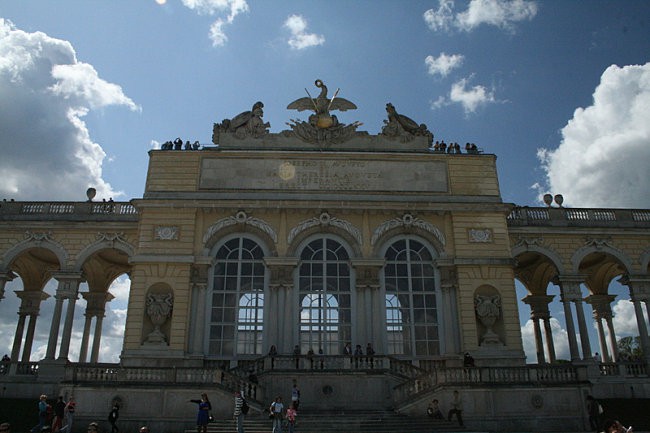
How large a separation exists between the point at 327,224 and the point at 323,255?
1.38 m

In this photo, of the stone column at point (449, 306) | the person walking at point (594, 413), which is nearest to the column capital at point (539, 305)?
the stone column at point (449, 306)

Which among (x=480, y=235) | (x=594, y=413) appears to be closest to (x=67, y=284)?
(x=480, y=235)

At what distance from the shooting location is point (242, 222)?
87.5 feet

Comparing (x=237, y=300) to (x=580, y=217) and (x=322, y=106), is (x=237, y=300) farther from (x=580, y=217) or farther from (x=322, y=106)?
(x=580, y=217)

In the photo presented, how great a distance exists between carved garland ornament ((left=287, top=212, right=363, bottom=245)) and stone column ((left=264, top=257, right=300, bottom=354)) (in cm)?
141

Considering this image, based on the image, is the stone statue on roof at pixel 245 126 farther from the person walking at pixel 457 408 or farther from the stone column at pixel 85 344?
the person walking at pixel 457 408

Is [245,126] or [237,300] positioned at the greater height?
[245,126]

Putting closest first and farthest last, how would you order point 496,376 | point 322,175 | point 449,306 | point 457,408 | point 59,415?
point 59,415 < point 457,408 < point 496,376 < point 449,306 < point 322,175

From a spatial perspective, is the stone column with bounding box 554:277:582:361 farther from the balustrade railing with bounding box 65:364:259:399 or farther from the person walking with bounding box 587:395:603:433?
the balustrade railing with bounding box 65:364:259:399

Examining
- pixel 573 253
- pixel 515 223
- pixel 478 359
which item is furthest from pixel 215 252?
pixel 573 253

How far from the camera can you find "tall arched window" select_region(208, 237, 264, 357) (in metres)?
25.2

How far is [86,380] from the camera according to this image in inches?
794

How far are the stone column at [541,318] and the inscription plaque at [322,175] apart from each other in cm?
984

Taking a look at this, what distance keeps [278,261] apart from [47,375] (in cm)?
1080
